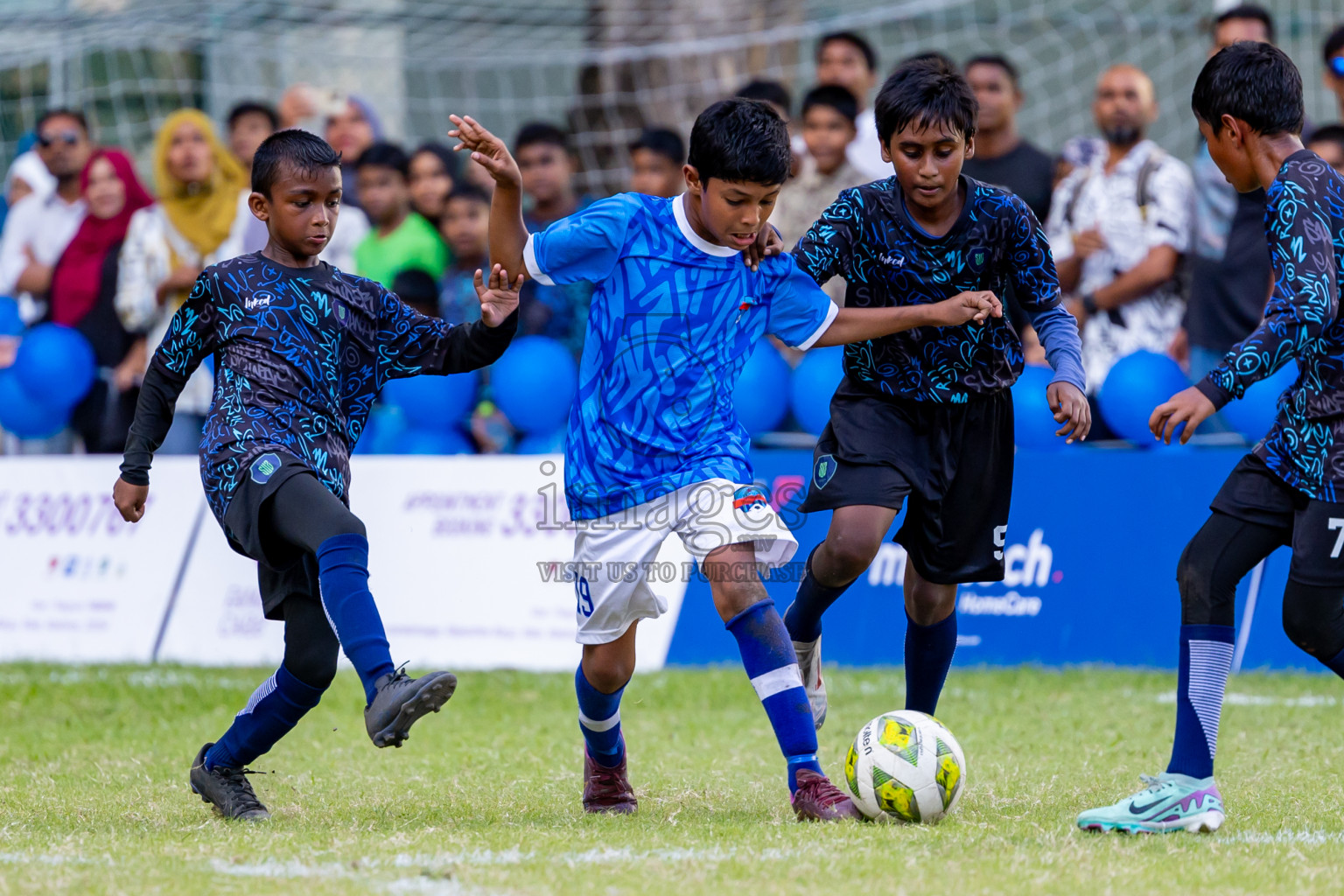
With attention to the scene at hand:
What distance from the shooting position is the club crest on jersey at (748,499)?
14.6 ft

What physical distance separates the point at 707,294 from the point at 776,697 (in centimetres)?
115

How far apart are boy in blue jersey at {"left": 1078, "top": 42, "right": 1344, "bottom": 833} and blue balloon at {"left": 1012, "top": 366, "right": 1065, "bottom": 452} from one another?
3.66 meters

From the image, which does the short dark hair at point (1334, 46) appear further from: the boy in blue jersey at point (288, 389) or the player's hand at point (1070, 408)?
the boy in blue jersey at point (288, 389)

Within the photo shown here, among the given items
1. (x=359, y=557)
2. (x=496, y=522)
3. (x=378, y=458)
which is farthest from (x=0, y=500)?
(x=359, y=557)

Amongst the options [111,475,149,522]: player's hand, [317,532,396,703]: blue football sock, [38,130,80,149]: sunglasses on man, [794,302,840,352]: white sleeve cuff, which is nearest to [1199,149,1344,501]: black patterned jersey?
[794,302,840,352]: white sleeve cuff

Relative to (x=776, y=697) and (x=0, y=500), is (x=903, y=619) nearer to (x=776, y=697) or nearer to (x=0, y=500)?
(x=776, y=697)

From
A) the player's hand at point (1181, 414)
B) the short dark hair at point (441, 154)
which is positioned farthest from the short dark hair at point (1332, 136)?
the short dark hair at point (441, 154)

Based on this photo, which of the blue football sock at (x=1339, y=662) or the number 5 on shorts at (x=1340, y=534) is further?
the blue football sock at (x=1339, y=662)

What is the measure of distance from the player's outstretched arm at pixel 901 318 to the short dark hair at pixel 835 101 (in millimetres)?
4392

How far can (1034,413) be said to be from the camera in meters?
8.17

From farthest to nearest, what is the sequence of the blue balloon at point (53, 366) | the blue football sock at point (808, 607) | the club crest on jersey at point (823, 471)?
the blue balloon at point (53, 366) < the blue football sock at point (808, 607) < the club crest on jersey at point (823, 471)

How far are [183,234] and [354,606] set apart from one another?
6.43m

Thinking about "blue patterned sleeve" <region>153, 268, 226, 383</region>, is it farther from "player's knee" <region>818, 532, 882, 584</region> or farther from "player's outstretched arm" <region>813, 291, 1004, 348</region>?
"player's knee" <region>818, 532, 882, 584</region>

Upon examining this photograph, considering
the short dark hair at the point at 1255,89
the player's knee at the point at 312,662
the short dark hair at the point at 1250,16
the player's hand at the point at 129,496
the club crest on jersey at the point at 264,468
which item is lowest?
the player's knee at the point at 312,662
